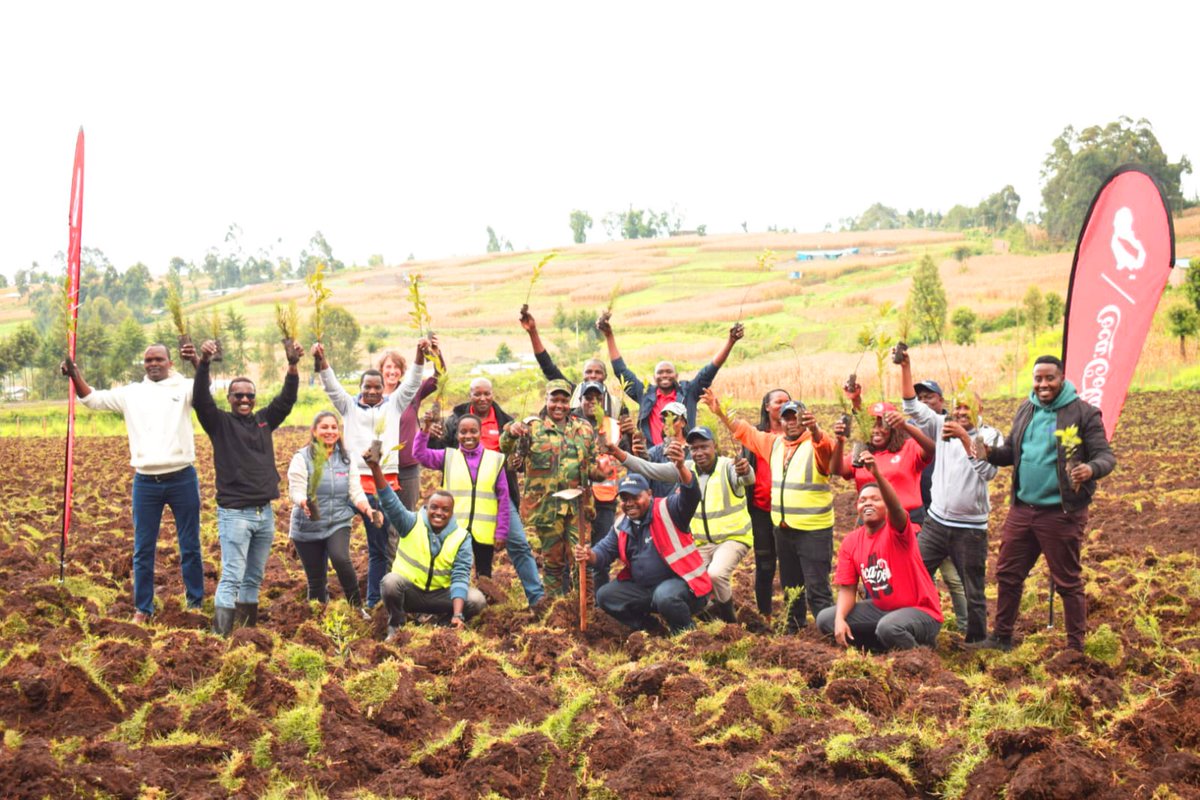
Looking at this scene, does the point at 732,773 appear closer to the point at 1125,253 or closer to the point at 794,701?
the point at 794,701

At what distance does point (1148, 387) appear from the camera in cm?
2875

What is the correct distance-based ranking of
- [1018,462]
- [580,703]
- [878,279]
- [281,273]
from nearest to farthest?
[580,703] → [1018,462] → [878,279] → [281,273]

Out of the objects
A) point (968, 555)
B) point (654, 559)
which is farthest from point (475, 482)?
point (968, 555)

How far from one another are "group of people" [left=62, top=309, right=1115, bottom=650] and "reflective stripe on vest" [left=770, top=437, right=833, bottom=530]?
1 centimetres

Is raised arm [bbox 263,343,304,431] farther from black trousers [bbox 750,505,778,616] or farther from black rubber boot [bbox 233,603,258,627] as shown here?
black trousers [bbox 750,505,778,616]

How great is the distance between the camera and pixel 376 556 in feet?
26.5

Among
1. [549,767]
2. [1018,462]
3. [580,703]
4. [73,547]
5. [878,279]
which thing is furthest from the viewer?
[878,279]

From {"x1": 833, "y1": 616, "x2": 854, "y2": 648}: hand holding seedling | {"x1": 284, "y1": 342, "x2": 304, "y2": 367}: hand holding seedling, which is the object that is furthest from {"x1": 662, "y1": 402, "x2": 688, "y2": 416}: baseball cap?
{"x1": 284, "y1": 342, "x2": 304, "y2": 367}: hand holding seedling

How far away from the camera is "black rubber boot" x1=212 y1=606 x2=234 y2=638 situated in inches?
286

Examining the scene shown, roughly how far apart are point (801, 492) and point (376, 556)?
3.23m

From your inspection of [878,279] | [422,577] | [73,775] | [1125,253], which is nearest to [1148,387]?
[1125,253]

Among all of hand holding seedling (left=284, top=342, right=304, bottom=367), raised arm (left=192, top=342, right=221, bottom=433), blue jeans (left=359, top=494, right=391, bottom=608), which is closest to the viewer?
hand holding seedling (left=284, top=342, right=304, bottom=367)

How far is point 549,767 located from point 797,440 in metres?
A: 3.22

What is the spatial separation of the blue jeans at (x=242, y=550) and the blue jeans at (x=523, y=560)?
1739 millimetres
